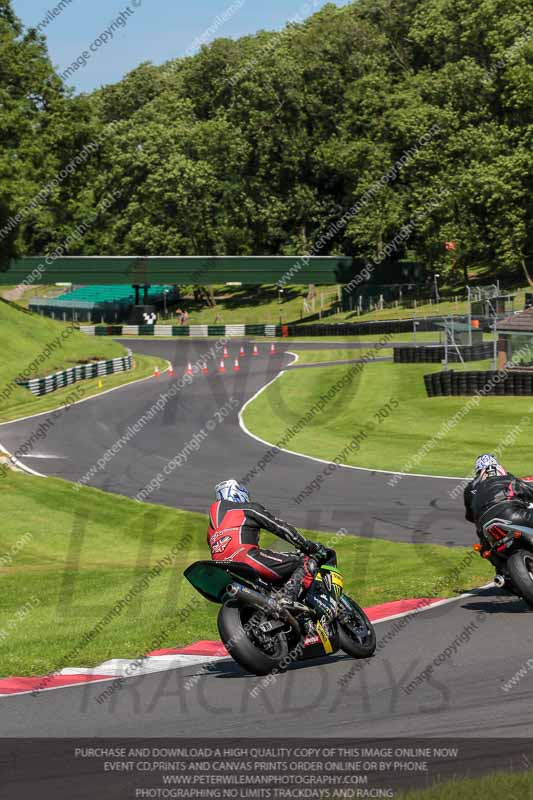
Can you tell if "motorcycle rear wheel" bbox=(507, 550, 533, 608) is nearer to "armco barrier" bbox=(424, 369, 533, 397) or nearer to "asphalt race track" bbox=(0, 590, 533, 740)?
"asphalt race track" bbox=(0, 590, 533, 740)

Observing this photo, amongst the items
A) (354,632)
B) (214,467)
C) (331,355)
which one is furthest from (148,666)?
(331,355)

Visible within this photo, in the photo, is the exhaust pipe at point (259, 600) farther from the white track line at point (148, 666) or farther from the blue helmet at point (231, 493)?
the white track line at point (148, 666)

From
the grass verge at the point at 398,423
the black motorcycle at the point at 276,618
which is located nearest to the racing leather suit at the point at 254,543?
the black motorcycle at the point at 276,618

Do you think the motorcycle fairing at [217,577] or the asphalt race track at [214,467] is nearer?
the motorcycle fairing at [217,577]

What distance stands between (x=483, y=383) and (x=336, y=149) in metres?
58.4

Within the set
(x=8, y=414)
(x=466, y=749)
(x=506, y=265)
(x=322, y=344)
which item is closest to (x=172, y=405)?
(x=8, y=414)

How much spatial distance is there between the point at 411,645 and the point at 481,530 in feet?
6.34

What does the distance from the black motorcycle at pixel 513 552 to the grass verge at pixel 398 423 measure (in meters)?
14.8

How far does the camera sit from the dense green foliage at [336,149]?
7981 cm

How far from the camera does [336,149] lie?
302 ft

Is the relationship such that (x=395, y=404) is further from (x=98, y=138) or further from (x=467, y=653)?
(x=98, y=138)

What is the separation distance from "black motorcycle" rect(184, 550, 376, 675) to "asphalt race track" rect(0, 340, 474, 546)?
8.56m

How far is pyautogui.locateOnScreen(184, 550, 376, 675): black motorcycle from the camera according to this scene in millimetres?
9492

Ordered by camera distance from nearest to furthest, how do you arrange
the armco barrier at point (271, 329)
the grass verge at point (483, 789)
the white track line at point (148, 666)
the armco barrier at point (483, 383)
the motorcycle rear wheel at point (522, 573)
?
the grass verge at point (483, 789) → the white track line at point (148, 666) → the motorcycle rear wheel at point (522, 573) → the armco barrier at point (483, 383) → the armco barrier at point (271, 329)
